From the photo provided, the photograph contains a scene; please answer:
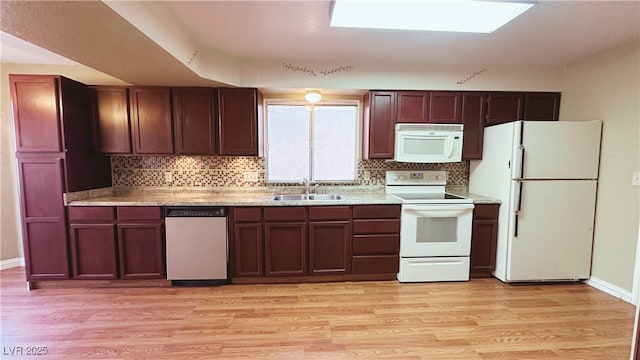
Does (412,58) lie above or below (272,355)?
above

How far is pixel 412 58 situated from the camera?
2928 millimetres

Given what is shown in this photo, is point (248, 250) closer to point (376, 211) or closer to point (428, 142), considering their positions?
point (376, 211)

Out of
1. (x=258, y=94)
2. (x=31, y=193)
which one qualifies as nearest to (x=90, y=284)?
(x=31, y=193)

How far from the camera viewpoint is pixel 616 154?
8.41ft

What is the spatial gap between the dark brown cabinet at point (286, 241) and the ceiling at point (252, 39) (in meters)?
1.49

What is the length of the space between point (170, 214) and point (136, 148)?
89cm

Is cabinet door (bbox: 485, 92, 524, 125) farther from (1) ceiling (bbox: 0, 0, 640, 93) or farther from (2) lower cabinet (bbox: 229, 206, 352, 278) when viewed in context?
(2) lower cabinet (bbox: 229, 206, 352, 278)

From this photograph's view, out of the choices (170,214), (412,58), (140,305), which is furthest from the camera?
(412,58)

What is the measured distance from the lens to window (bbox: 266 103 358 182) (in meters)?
3.39

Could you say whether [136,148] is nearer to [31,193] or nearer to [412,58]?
[31,193]

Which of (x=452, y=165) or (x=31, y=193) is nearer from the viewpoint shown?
(x=31, y=193)

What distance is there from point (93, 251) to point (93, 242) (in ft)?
0.30

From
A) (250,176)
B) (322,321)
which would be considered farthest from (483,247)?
(250,176)

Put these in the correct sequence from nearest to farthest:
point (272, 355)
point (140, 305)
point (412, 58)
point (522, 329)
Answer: point (272, 355), point (522, 329), point (140, 305), point (412, 58)
